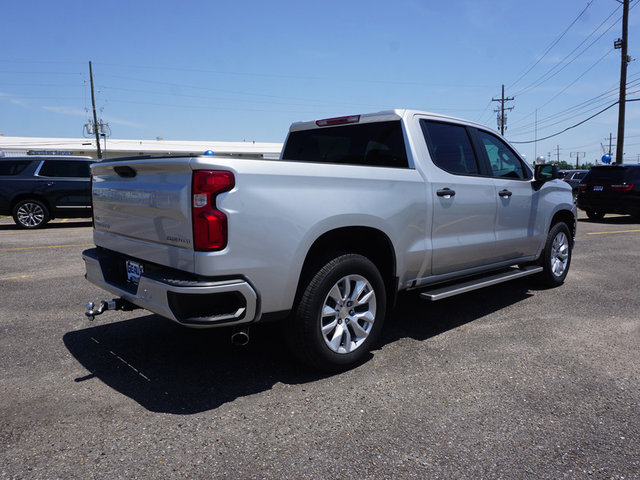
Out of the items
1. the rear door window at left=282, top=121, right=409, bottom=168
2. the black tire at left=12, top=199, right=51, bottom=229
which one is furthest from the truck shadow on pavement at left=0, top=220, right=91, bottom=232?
the rear door window at left=282, top=121, right=409, bottom=168

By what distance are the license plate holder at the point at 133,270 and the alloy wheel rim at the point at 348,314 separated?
131 cm

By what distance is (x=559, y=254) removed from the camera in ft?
21.1

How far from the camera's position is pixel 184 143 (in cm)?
6406

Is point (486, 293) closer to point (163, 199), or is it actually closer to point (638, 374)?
point (638, 374)

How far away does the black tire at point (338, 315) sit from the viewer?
10.9 ft

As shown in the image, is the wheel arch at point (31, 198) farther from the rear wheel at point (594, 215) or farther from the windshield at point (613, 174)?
the rear wheel at point (594, 215)

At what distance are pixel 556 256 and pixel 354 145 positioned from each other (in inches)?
135

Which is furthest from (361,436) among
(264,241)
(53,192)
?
(53,192)

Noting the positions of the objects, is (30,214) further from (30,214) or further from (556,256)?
(556,256)

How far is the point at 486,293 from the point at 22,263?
22.7 ft

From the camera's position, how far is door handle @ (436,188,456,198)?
427 centimetres

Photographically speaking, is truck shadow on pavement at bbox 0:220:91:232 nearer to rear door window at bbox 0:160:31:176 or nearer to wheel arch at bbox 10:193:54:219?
wheel arch at bbox 10:193:54:219

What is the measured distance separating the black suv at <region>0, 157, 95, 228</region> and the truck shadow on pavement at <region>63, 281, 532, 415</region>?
32.4ft

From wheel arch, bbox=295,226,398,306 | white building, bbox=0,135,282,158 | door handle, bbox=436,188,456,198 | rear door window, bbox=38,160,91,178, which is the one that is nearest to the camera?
wheel arch, bbox=295,226,398,306
